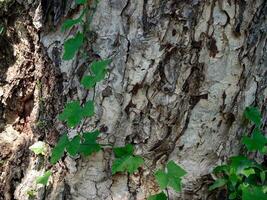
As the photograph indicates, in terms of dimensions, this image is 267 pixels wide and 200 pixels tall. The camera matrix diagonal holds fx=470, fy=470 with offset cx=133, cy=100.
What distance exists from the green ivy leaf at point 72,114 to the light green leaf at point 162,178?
0.33 metres

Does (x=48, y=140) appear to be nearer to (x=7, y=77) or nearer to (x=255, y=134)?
(x=7, y=77)

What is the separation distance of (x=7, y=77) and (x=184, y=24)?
88 cm

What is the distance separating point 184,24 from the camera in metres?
1.59

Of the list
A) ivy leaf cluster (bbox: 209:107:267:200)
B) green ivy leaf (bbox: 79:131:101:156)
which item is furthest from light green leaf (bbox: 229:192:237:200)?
green ivy leaf (bbox: 79:131:101:156)

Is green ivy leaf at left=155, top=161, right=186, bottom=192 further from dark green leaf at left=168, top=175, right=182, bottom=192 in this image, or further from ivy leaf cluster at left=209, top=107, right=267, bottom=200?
ivy leaf cluster at left=209, top=107, right=267, bottom=200

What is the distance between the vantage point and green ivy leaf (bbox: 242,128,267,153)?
66.5 inches

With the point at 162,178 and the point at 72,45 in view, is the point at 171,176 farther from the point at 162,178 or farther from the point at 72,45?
the point at 72,45

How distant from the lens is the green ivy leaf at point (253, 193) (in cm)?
162

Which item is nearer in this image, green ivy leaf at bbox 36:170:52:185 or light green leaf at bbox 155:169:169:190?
light green leaf at bbox 155:169:169:190

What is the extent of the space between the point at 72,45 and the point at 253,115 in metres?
0.69

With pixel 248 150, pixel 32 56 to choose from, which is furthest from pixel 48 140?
pixel 248 150

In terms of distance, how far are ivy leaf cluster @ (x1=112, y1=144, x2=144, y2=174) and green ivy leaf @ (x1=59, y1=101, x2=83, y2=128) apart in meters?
0.18

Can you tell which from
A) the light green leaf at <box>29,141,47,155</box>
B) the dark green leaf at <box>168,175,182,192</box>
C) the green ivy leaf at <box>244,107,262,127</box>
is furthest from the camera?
the light green leaf at <box>29,141,47,155</box>

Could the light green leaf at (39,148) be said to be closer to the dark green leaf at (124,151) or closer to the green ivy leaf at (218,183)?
the dark green leaf at (124,151)
